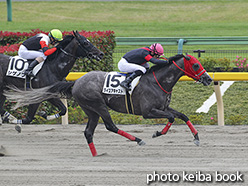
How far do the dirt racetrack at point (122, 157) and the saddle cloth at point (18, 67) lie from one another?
94 cm

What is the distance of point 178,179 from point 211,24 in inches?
742

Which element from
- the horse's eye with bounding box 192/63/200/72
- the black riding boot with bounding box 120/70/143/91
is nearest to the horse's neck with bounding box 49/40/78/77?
the black riding boot with bounding box 120/70/143/91

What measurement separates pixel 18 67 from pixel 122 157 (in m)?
2.50

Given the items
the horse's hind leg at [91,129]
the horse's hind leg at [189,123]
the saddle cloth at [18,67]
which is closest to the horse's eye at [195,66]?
the horse's hind leg at [189,123]

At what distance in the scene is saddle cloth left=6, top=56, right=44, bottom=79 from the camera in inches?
331

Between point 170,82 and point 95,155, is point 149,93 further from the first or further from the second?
point 95,155

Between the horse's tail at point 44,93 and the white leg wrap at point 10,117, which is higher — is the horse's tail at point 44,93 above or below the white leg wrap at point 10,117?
above

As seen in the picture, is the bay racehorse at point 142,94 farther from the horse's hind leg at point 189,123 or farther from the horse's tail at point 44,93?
the horse's tail at point 44,93

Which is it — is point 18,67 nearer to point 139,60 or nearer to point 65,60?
point 65,60

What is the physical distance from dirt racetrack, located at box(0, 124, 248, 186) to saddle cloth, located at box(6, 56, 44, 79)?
940mm

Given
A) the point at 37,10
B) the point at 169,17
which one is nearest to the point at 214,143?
the point at 169,17

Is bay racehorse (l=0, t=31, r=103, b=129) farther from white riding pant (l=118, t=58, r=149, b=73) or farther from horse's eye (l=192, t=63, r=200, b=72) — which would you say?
horse's eye (l=192, t=63, r=200, b=72)

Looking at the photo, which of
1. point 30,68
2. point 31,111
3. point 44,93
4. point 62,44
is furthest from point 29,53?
point 44,93

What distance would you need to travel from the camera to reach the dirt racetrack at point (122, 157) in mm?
5766
